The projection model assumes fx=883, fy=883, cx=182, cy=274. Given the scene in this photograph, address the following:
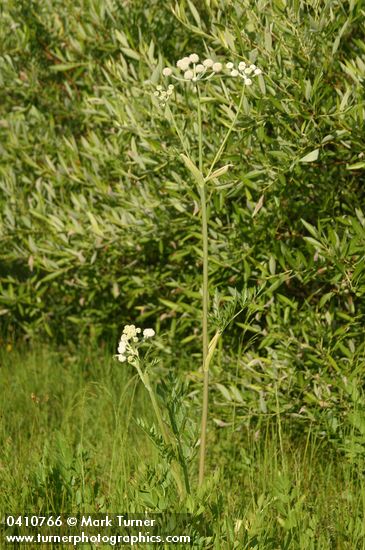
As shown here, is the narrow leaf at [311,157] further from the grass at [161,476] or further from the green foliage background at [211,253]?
the grass at [161,476]

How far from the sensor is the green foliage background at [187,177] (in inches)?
173

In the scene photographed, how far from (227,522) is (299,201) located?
2.25 meters

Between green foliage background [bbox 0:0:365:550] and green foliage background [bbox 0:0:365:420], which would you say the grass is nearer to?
green foliage background [bbox 0:0:365:550]

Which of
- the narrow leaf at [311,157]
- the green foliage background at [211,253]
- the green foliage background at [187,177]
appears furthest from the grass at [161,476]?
the narrow leaf at [311,157]

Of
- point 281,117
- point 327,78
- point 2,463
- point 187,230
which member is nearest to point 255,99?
point 281,117

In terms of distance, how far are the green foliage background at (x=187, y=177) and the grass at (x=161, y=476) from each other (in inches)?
19.5

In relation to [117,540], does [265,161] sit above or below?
above

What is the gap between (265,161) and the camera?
14.7 feet

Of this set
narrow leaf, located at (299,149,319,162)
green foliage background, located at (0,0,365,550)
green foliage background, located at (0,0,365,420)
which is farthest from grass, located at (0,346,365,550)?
narrow leaf, located at (299,149,319,162)

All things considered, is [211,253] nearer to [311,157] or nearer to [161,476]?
[311,157]

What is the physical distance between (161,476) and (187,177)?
2138 mm

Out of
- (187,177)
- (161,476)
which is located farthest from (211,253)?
(161,476)

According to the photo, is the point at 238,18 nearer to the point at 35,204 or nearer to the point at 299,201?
the point at 299,201

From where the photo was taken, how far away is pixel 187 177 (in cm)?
500
